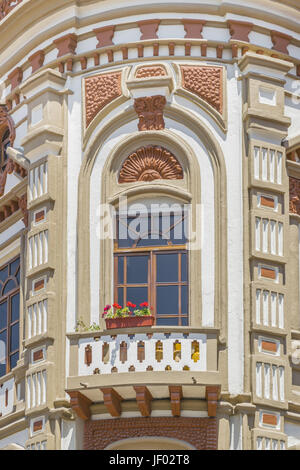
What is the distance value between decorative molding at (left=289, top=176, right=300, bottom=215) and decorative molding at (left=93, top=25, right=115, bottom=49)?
17.8 ft

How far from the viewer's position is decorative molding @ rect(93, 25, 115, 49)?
42.0m

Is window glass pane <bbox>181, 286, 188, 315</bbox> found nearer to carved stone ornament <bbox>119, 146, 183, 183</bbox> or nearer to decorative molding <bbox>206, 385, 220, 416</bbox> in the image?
decorative molding <bbox>206, 385, 220, 416</bbox>

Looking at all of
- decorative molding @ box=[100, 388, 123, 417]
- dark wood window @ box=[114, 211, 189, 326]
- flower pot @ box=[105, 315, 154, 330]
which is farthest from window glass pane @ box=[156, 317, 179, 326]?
decorative molding @ box=[100, 388, 123, 417]

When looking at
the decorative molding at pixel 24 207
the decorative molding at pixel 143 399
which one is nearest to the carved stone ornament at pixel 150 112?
the decorative molding at pixel 24 207

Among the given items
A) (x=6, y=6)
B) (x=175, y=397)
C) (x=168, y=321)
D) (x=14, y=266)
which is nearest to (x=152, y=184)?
(x=168, y=321)

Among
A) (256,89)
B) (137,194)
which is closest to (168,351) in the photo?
(137,194)

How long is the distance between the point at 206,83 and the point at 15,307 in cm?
721

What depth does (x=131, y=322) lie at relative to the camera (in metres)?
38.8

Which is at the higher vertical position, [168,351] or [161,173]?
[161,173]

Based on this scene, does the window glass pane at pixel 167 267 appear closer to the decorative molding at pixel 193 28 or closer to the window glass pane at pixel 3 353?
the window glass pane at pixel 3 353

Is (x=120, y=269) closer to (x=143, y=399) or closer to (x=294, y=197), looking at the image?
(x=143, y=399)

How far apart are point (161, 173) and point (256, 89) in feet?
9.61

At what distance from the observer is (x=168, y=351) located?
38375 millimetres

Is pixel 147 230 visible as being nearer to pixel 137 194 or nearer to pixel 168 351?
pixel 137 194
